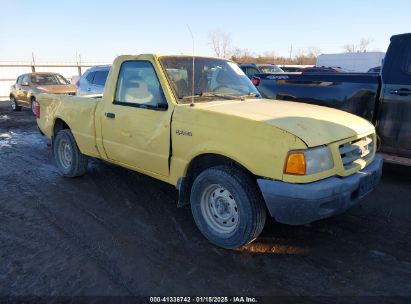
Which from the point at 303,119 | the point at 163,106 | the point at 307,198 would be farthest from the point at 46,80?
the point at 307,198

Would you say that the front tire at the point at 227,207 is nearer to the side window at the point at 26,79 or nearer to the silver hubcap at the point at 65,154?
the silver hubcap at the point at 65,154

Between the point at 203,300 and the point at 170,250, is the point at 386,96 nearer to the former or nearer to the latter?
the point at 170,250

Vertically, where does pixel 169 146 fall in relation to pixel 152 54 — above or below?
below

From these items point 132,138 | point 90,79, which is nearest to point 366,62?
point 90,79

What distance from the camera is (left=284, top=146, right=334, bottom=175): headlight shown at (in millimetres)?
2984

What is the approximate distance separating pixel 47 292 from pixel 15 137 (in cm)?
813

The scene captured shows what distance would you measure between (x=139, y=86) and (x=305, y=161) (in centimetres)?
224

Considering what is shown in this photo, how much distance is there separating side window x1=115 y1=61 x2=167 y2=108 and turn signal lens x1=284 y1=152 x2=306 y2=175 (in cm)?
152

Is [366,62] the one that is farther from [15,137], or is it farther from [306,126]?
[306,126]

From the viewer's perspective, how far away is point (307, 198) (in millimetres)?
2986

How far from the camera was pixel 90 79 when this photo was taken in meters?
11.5

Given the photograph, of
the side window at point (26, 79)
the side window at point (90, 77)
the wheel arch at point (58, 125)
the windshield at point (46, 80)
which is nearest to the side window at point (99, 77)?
the side window at point (90, 77)

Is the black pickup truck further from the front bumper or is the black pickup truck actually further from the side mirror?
the side mirror

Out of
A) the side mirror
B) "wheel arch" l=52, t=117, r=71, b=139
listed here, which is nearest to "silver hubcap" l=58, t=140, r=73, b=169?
"wheel arch" l=52, t=117, r=71, b=139
